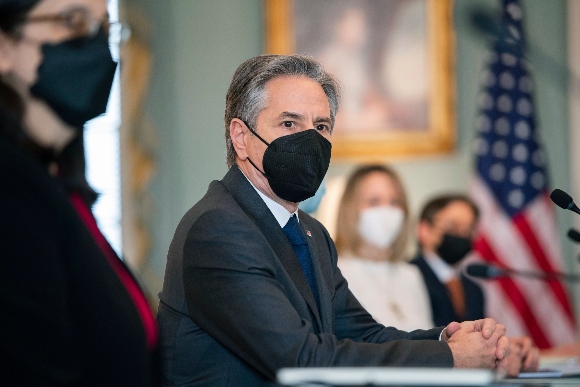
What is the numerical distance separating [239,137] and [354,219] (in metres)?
2.22

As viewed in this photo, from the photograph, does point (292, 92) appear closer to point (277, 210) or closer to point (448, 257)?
point (277, 210)

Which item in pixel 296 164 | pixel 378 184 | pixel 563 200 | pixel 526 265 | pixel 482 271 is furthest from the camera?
pixel 526 265

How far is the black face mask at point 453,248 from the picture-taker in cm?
531

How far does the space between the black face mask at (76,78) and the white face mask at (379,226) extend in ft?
11.1

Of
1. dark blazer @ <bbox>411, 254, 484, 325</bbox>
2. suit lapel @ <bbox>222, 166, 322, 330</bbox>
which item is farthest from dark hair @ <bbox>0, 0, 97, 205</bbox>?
dark blazer @ <bbox>411, 254, 484, 325</bbox>

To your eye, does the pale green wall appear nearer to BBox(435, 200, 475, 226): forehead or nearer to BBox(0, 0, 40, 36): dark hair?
BBox(435, 200, 475, 226): forehead

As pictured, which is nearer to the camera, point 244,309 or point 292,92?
point 244,309

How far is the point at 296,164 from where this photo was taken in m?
2.70

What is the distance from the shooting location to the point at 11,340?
142cm

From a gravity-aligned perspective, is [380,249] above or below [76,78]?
below

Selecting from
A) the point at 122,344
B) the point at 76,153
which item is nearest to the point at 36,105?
the point at 76,153

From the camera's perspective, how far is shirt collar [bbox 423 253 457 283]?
532 centimetres

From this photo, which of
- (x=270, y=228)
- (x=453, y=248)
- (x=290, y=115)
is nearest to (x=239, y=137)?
(x=290, y=115)

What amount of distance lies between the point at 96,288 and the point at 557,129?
19.3 feet
